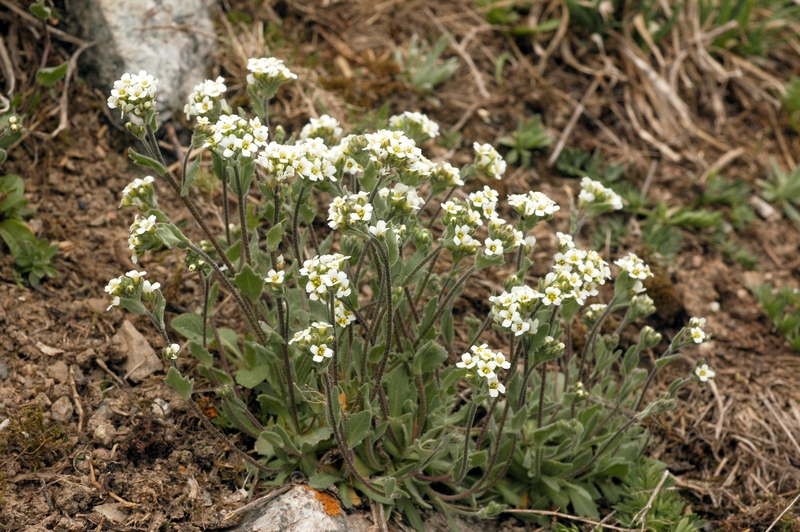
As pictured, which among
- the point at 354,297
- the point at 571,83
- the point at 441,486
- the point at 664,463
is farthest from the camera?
the point at 571,83

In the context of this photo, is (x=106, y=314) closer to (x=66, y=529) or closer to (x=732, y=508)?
(x=66, y=529)

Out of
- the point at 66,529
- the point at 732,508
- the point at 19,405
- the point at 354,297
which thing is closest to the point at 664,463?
the point at 732,508

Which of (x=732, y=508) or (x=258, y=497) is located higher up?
(x=258, y=497)

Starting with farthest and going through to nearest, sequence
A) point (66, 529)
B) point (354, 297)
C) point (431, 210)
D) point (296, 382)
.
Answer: point (431, 210) < point (296, 382) < point (354, 297) < point (66, 529)

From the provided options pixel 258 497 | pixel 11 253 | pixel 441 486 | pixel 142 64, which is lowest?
pixel 441 486

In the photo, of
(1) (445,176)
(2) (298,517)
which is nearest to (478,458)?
(2) (298,517)

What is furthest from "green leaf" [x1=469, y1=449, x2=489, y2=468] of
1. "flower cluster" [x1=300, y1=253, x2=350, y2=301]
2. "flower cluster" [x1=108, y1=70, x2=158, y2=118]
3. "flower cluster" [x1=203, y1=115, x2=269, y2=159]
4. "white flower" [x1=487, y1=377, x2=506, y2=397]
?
"flower cluster" [x1=108, y1=70, x2=158, y2=118]

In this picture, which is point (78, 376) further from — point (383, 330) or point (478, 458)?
point (478, 458)

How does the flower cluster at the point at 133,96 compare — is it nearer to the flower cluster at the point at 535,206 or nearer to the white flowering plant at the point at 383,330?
the white flowering plant at the point at 383,330
